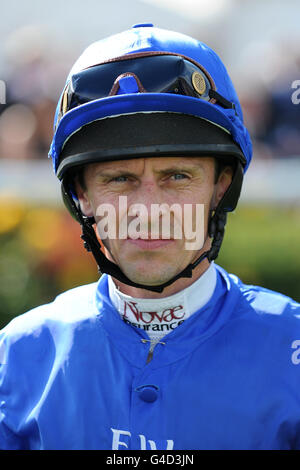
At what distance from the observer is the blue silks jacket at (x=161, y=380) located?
220cm

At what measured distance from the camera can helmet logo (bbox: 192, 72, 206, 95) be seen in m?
2.45

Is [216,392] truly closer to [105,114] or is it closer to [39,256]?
[105,114]

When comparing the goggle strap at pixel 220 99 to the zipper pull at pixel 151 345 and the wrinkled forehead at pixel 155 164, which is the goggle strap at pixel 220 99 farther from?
the zipper pull at pixel 151 345

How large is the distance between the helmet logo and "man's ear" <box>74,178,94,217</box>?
610 millimetres

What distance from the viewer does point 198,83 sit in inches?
97.2

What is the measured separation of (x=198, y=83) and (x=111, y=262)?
0.77 meters

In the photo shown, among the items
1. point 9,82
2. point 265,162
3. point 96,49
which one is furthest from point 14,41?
point 96,49

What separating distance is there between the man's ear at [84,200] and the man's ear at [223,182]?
52 centimetres

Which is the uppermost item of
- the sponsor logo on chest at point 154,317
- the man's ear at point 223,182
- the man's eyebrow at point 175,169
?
the man's eyebrow at point 175,169

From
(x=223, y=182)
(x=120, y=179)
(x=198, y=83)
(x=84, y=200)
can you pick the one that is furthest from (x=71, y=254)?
(x=198, y=83)

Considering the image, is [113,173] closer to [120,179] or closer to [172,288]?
[120,179]

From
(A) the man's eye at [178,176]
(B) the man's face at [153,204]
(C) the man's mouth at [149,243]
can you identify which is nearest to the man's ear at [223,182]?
(B) the man's face at [153,204]

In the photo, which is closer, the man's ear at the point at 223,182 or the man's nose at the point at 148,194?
the man's nose at the point at 148,194

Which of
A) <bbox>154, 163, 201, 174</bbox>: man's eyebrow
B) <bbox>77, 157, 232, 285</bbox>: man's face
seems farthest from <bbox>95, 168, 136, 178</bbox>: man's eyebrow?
<bbox>154, 163, 201, 174</bbox>: man's eyebrow
